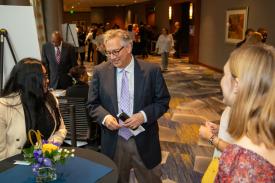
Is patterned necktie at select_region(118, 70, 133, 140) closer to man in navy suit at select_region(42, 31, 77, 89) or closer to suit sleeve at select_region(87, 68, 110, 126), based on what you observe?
suit sleeve at select_region(87, 68, 110, 126)

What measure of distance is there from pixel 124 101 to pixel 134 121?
208mm

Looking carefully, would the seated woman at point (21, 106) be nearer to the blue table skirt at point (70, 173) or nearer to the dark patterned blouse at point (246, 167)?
the blue table skirt at point (70, 173)

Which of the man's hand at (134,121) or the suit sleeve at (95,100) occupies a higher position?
the suit sleeve at (95,100)

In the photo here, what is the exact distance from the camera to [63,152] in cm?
158

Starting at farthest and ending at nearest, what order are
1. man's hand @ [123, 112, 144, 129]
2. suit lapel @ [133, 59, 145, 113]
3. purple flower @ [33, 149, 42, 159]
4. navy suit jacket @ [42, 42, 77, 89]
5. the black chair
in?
navy suit jacket @ [42, 42, 77, 89] → the black chair → suit lapel @ [133, 59, 145, 113] → man's hand @ [123, 112, 144, 129] → purple flower @ [33, 149, 42, 159]

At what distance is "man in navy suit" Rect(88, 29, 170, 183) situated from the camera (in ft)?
7.23

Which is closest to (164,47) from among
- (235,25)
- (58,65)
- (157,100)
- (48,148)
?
(235,25)

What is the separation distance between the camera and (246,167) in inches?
39.9

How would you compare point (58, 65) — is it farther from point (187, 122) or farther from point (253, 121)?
point (253, 121)

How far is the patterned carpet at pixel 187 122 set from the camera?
11.6 feet

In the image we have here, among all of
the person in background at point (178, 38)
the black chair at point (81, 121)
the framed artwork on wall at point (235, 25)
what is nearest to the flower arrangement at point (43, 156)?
the black chair at point (81, 121)

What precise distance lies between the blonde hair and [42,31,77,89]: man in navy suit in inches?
176

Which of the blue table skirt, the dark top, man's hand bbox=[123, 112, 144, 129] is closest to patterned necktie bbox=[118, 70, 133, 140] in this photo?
man's hand bbox=[123, 112, 144, 129]

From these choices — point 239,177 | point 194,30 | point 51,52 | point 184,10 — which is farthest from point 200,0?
point 239,177
